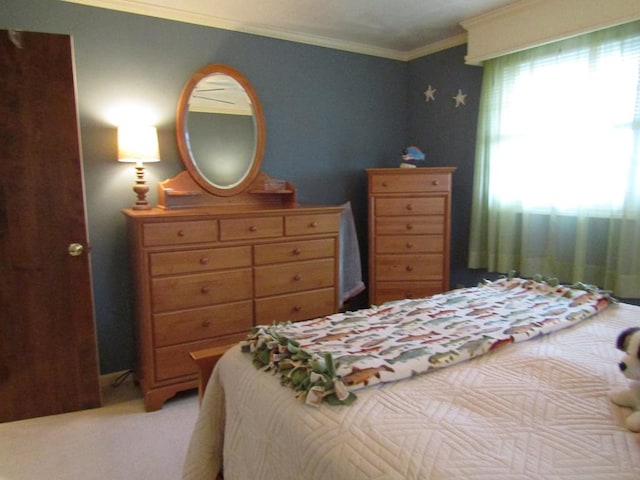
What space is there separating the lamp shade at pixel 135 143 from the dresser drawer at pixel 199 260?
65 cm

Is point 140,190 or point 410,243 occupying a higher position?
point 140,190

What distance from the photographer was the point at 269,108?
10.9 ft

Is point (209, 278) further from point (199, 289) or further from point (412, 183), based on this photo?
point (412, 183)

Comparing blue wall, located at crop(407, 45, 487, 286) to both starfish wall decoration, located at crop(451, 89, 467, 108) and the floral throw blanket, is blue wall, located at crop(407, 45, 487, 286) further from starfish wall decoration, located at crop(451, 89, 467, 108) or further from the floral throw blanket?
the floral throw blanket

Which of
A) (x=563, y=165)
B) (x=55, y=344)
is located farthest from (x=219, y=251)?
(x=563, y=165)

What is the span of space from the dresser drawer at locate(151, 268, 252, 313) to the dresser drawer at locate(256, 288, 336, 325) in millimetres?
153

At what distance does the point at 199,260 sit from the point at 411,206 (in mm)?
1658

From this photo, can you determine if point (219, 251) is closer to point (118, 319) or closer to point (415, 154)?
point (118, 319)

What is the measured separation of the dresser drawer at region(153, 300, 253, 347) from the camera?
8.25 feet

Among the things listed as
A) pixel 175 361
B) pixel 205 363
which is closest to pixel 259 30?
pixel 175 361

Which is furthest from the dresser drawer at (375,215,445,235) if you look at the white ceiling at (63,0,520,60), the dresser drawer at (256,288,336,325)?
the white ceiling at (63,0,520,60)

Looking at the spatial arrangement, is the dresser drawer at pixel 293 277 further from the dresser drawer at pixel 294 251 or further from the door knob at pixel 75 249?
the door knob at pixel 75 249

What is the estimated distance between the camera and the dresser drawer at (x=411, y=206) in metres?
3.36

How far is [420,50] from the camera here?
3.84 m
